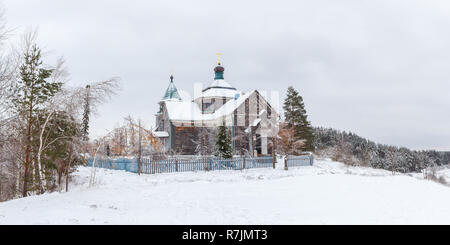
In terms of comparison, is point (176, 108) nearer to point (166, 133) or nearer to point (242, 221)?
point (166, 133)

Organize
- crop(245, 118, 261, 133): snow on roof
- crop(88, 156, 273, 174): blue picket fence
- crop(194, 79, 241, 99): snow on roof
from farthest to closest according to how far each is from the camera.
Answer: crop(194, 79, 241, 99): snow on roof, crop(245, 118, 261, 133): snow on roof, crop(88, 156, 273, 174): blue picket fence

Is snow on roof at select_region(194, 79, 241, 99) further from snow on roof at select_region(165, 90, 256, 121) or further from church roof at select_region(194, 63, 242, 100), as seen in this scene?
snow on roof at select_region(165, 90, 256, 121)

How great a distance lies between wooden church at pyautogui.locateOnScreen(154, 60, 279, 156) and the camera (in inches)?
1339

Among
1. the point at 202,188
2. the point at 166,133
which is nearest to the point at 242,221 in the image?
the point at 202,188

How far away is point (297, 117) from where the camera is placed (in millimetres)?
33906

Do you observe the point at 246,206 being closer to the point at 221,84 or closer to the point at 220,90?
the point at 220,90

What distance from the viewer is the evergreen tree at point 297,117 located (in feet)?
111

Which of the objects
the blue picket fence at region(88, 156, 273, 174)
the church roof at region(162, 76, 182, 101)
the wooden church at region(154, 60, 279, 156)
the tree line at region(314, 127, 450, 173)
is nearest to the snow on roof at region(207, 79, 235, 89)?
the wooden church at region(154, 60, 279, 156)

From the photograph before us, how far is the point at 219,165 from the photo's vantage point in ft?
79.3

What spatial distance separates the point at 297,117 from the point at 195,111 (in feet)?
47.9

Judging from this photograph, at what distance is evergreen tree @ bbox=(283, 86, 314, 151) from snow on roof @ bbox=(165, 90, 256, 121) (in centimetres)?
537

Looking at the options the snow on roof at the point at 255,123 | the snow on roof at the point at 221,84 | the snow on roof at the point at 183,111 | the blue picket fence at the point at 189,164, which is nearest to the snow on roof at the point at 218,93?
the snow on roof at the point at 221,84

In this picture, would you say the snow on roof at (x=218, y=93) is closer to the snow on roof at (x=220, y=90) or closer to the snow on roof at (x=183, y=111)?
the snow on roof at (x=220, y=90)

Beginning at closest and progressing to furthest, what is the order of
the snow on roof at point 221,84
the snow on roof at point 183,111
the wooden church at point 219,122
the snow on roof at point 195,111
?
the wooden church at point 219,122 < the snow on roof at point 195,111 < the snow on roof at point 183,111 < the snow on roof at point 221,84
